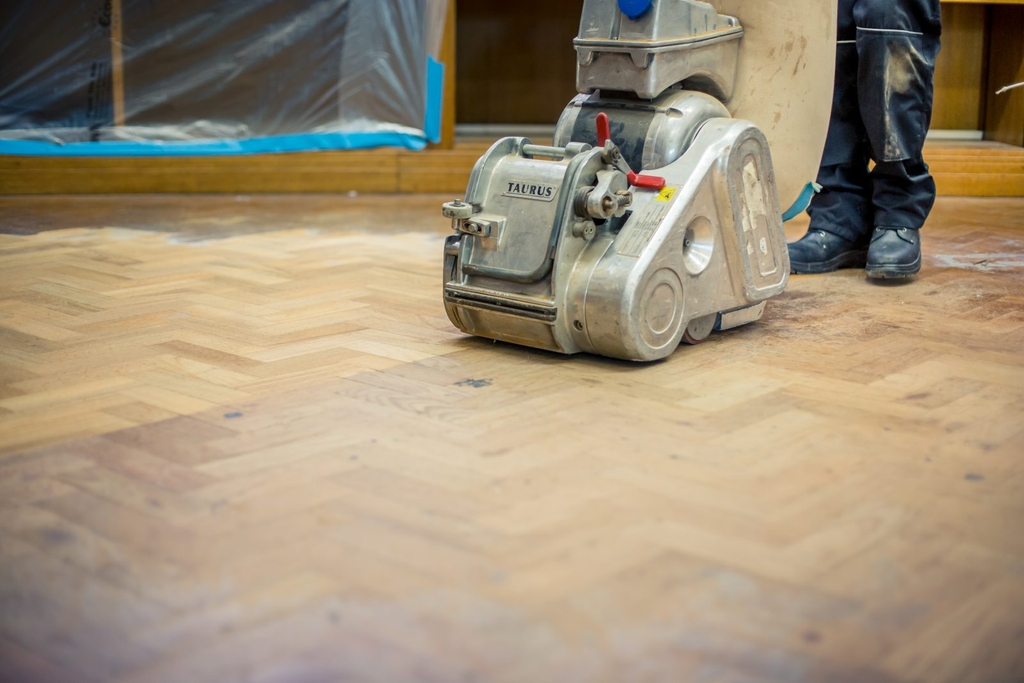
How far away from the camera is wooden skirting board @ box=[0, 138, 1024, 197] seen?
3.00m

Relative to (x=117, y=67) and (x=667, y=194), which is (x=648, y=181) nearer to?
(x=667, y=194)

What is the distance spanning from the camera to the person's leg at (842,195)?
2.14m

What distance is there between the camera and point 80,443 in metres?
1.21

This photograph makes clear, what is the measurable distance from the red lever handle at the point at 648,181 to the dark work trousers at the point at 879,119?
760 mm

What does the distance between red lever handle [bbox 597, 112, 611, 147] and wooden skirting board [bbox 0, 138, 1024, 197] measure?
1653mm

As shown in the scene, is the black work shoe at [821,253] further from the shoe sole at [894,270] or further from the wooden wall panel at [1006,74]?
the wooden wall panel at [1006,74]

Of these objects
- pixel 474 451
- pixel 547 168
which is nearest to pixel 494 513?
pixel 474 451

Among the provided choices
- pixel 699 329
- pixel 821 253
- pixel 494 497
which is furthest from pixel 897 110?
pixel 494 497

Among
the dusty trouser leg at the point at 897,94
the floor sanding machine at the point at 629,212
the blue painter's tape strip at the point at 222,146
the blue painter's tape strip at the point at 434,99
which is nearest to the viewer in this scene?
the floor sanding machine at the point at 629,212

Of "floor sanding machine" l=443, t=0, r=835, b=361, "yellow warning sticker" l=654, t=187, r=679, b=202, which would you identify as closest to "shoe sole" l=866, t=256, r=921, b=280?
"floor sanding machine" l=443, t=0, r=835, b=361

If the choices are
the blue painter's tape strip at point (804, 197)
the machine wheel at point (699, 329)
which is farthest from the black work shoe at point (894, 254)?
the machine wheel at point (699, 329)

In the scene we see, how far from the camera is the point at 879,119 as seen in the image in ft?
6.76

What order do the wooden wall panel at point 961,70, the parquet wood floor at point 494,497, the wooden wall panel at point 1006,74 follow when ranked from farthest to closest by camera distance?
1. the wooden wall panel at point 961,70
2. the wooden wall panel at point 1006,74
3. the parquet wood floor at point 494,497

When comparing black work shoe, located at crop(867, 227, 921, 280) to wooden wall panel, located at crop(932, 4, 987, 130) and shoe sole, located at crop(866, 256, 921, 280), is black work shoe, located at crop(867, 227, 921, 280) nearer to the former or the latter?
shoe sole, located at crop(866, 256, 921, 280)
